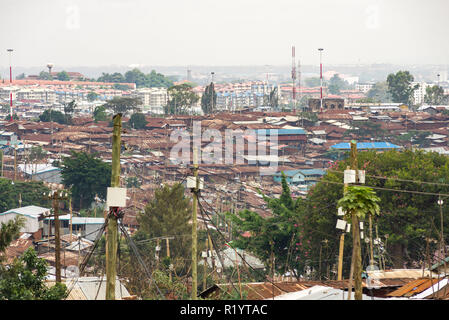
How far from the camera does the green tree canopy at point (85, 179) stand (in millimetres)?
24266

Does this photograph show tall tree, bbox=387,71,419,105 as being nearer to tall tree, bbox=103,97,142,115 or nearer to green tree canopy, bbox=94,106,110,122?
tall tree, bbox=103,97,142,115

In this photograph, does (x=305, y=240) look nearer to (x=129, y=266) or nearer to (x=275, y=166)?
(x=129, y=266)

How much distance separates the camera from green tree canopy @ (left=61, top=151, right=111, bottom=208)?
24.3 meters

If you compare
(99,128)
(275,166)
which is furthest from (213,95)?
(275,166)

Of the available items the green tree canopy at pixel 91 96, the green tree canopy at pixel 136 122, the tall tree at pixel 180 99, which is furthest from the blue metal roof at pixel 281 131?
the green tree canopy at pixel 91 96

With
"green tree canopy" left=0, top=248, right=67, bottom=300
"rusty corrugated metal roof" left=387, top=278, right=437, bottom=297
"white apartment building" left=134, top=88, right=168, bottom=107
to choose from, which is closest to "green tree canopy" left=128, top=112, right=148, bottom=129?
"rusty corrugated metal roof" left=387, top=278, right=437, bottom=297

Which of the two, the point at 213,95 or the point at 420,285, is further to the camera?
the point at 213,95

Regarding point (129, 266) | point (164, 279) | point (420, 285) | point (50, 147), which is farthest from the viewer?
point (50, 147)

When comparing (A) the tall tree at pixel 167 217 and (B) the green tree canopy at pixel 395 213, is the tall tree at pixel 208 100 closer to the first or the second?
(A) the tall tree at pixel 167 217

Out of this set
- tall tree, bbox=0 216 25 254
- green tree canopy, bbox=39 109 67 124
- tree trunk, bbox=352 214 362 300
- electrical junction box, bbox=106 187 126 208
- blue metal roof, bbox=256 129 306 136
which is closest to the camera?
electrical junction box, bbox=106 187 126 208

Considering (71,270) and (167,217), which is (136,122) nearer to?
(167,217)
